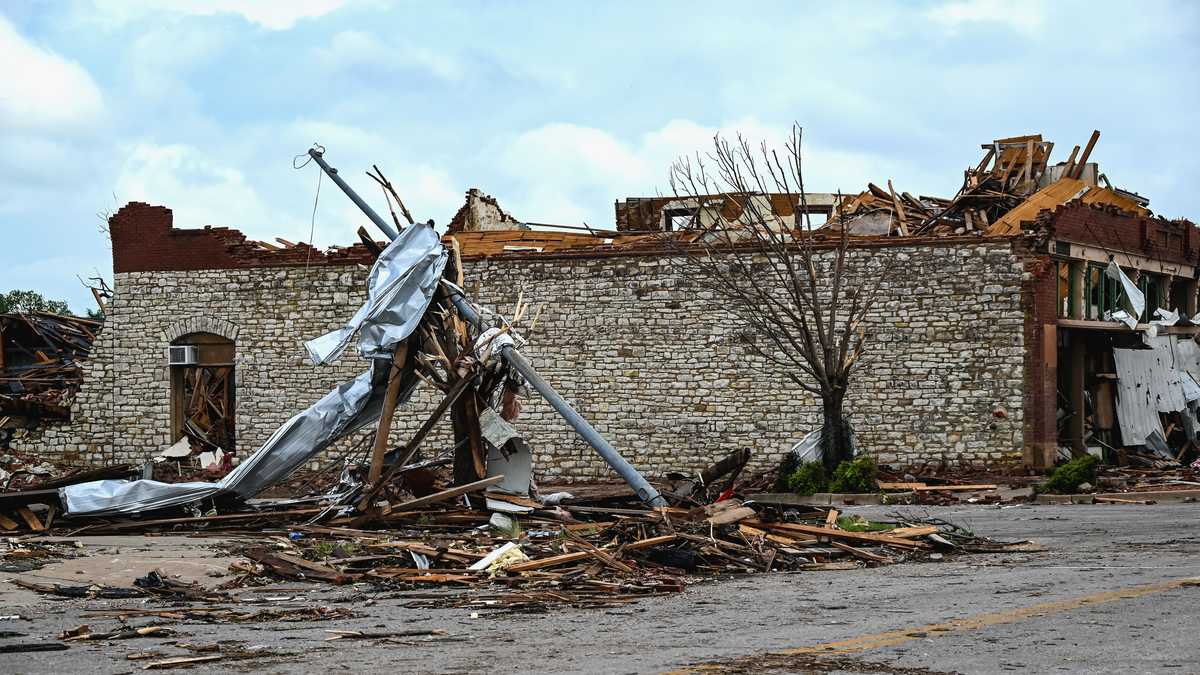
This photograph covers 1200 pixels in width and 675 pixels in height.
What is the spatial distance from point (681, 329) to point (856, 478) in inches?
206

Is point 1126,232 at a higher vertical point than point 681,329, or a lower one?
higher

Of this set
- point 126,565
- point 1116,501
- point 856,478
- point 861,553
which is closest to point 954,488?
point 856,478

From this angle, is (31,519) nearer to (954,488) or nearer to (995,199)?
(954,488)

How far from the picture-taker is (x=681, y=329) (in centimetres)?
2608

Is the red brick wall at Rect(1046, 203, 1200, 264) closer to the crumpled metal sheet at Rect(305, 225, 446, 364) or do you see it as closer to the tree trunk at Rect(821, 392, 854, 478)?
the tree trunk at Rect(821, 392, 854, 478)

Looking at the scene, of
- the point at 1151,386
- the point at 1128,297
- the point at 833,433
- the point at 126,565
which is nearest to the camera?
the point at 126,565

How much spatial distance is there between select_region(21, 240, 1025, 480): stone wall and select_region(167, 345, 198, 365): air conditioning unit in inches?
10.2

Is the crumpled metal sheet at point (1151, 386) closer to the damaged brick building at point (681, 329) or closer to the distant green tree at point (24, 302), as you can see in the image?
the damaged brick building at point (681, 329)

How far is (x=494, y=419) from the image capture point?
1659cm

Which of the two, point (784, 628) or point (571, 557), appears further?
point (571, 557)

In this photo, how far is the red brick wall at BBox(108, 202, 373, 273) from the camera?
2809cm

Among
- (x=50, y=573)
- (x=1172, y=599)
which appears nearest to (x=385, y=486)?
(x=50, y=573)

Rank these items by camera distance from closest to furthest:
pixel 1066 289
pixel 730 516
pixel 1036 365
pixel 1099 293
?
pixel 730 516 < pixel 1036 365 < pixel 1066 289 < pixel 1099 293

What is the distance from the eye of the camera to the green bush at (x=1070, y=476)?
2116 centimetres
